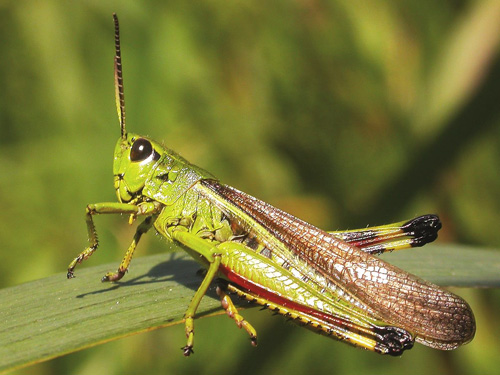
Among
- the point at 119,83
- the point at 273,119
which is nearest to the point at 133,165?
the point at 119,83

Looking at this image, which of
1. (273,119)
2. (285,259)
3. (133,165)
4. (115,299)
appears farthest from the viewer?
(273,119)

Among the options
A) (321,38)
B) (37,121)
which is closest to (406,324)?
(321,38)

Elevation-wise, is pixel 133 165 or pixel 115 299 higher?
pixel 133 165

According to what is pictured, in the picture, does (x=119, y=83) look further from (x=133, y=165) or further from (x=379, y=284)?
(x=379, y=284)

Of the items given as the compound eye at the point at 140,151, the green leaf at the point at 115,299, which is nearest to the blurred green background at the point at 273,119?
the green leaf at the point at 115,299

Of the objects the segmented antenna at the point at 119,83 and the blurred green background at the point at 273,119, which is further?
the blurred green background at the point at 273,119

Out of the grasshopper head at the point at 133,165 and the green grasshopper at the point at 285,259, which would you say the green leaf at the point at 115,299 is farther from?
the grasshopper head at the point at 133,165
